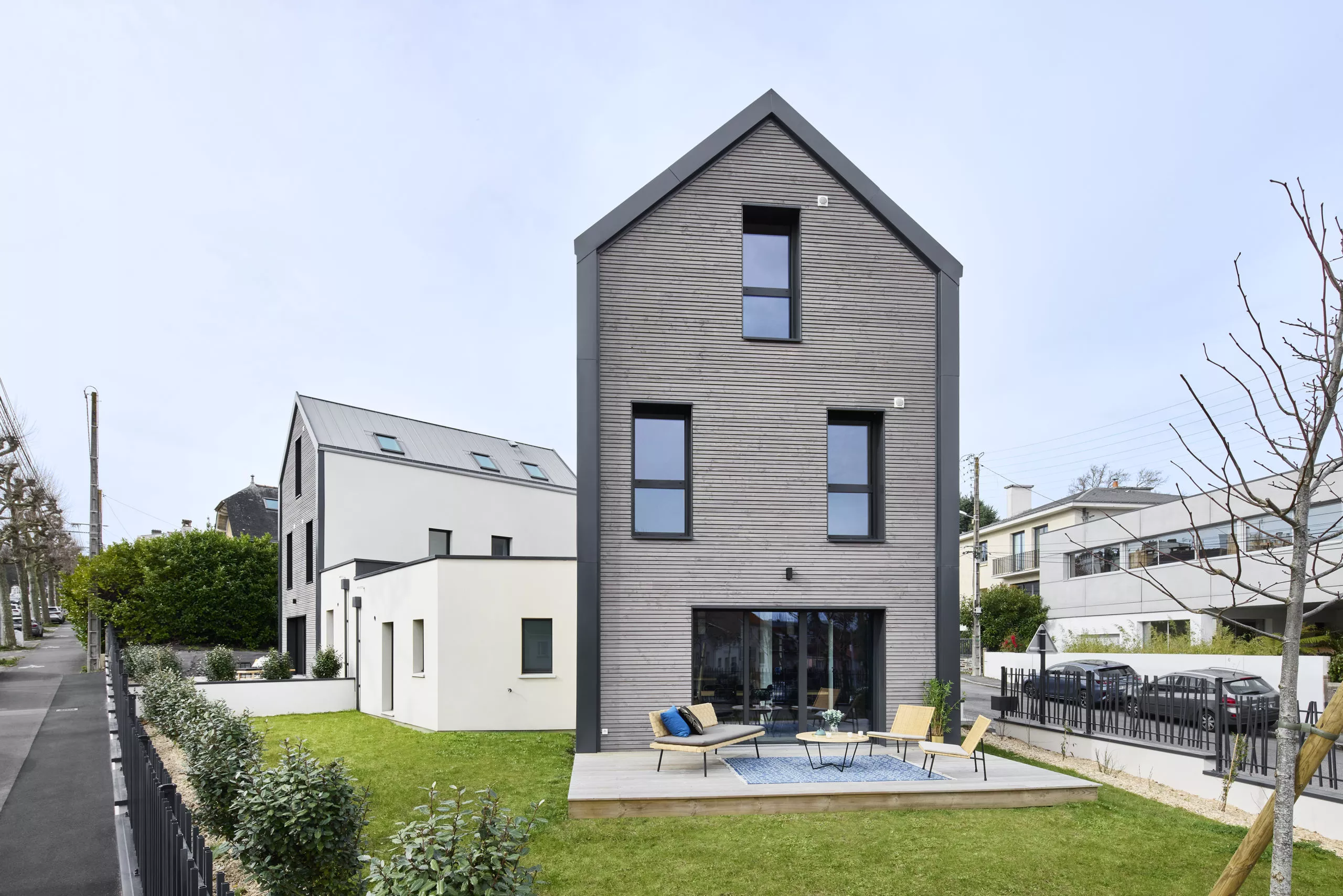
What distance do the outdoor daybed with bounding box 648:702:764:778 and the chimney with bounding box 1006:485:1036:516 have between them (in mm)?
36458

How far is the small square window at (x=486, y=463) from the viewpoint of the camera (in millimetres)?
26938

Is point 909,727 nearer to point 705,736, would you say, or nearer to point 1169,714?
point 705,736

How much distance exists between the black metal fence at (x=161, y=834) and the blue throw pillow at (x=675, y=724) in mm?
5550

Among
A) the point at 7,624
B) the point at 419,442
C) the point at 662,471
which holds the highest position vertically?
the point at 419,442

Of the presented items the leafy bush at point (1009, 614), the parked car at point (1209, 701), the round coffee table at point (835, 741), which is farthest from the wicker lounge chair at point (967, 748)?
the leafy bush at point (1009, 614)

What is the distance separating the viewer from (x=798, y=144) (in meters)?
13.2

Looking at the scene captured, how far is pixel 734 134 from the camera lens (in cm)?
1292

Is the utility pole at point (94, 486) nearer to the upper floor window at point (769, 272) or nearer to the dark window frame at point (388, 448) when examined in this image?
the dark window frame at point (388, 448)

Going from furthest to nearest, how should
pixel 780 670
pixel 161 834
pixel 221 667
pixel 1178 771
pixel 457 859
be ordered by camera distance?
pixel 221 667 → pixel 780 670 → pixel 1178 771 → pixel 161 834 → pixel 457 859

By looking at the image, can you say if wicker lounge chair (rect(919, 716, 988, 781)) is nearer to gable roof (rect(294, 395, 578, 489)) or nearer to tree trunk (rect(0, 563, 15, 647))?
gable roof (rect(294, 395, 578, 489))

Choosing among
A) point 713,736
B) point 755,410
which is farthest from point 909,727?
point 755,410

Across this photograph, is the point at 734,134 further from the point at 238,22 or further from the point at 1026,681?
the point at 1026,681

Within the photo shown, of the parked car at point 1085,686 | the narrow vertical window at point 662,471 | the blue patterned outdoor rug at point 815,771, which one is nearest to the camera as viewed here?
the blue patterned outdoor rug at point 815,771

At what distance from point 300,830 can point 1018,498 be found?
43.8m
